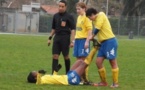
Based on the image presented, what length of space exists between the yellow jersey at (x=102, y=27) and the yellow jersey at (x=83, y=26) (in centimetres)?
58

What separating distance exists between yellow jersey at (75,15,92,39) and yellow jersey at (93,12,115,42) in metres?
0.58

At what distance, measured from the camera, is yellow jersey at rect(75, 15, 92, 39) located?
11148 millimetres

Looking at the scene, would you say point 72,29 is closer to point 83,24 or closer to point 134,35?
point 83,24

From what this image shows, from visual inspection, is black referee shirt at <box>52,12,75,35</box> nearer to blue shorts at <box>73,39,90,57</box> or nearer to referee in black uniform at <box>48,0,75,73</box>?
referee in black uniform at <box>48,0,75,73</box>

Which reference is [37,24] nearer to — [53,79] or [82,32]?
[82,32]

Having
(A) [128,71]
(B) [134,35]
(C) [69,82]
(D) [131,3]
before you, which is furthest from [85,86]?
(D) [131,3]

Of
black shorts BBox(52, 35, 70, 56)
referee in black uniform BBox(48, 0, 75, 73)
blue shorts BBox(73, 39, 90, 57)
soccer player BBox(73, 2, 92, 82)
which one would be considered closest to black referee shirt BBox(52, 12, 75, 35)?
referee in black uniform BBox(48, 0, 75, 73)

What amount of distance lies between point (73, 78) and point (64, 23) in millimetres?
1818

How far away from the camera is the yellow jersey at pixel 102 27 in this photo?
34.2 feet

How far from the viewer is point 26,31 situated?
59500mm

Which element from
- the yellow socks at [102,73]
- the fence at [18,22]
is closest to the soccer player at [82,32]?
the yellow socks at [102,73]

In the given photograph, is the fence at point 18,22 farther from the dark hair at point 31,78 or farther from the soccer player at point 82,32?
the dark hair at point 31,78

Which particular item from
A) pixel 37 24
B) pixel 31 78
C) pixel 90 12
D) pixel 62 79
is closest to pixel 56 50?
pixel 31 78

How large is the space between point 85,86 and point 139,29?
159 feet
